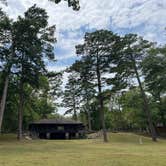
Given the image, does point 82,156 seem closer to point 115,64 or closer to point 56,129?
point 115,64

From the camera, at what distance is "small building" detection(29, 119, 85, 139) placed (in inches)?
2215

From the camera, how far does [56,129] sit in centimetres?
5734

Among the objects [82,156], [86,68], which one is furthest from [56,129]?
[82,156]

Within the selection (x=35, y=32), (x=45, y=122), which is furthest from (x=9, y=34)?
(x=45, y=122)

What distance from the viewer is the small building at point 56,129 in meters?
→ 56.2

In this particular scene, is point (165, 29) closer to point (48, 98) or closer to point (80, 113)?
point (48, 98)

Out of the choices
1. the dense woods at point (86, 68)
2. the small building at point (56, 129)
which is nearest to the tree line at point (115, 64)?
the dense woods at point (86, 68)

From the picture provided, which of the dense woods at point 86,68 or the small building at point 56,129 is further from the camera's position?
the small building at point 56,129

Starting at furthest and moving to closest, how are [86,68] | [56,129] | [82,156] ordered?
[56,129]
[86,68]
[82,156]

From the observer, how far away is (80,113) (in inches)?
3009

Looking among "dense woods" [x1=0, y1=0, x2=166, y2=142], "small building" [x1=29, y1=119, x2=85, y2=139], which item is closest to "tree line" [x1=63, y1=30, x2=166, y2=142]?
"dense woods" [x1=0, y1=0, x2=166, y2=142]

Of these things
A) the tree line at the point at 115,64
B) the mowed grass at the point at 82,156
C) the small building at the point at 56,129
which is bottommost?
the mowed grass at the point at 82,156

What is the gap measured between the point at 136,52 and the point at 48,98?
29.0m

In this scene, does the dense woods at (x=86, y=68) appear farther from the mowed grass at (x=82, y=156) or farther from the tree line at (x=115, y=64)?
the mowed grass at (x=82, y=156)
